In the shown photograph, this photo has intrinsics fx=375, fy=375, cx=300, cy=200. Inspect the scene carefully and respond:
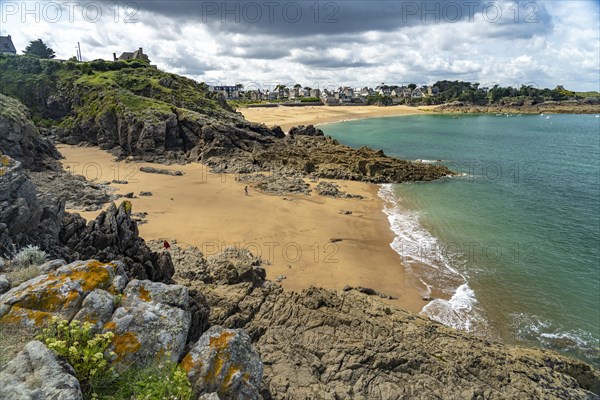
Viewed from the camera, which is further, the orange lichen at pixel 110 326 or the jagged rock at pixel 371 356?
the jagged rock at pixel 371 356

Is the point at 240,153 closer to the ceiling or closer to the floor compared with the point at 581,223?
closer to the ceiling

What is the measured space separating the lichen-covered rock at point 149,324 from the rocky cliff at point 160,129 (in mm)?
31941

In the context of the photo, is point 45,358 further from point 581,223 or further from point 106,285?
point 581,223

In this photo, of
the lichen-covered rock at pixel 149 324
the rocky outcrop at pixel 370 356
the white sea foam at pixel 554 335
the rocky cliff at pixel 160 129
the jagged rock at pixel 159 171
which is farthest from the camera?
the rocky cliff at pixel 160 129

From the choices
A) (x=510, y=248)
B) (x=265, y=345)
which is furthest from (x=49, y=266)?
(x=510, y=248)

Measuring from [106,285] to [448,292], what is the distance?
583 inches

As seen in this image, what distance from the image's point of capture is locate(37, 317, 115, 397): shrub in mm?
4613

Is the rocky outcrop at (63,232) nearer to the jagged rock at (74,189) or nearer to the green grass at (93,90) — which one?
the jagged rock at (74,189)

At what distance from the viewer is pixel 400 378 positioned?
8.09 m

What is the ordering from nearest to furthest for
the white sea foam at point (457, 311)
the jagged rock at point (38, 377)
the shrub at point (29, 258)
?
1. the jagged rock at point (38, 377)
2. the shrub at point (29, 258)
3. the white sea foam at point (457, 311)

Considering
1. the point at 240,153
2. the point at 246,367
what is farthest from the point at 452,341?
the point at 240,153

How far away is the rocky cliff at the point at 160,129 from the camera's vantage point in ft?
131

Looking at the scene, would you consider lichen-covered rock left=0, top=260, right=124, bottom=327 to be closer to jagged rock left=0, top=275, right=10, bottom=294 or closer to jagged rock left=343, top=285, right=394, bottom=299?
jagged rock left=0, top=275, right=10, bottom=294

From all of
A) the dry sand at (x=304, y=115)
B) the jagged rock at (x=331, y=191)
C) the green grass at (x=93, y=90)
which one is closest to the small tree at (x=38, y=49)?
the green grass at (x=93, y=90)
